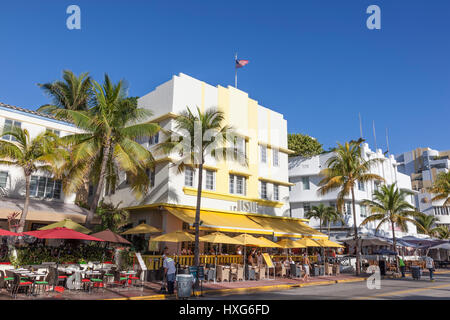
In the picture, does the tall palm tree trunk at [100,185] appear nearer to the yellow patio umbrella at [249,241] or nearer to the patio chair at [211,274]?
the patio chair at [211,274]

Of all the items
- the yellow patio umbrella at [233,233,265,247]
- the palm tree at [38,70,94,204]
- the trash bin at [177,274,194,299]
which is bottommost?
the trash bin at [177,274,194,299]

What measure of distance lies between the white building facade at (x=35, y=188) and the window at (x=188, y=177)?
6.80m

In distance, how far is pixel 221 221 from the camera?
73.7 feet

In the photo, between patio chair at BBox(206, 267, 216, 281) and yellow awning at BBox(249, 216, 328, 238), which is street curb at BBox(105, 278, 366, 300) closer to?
patio chair at BBox(206, 267, 216, 281)

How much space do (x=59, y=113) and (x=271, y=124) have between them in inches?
666

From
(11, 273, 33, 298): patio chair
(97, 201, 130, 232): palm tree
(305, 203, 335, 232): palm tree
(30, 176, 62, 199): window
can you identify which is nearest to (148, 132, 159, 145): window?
(97, 201, 130, 232): palm tree

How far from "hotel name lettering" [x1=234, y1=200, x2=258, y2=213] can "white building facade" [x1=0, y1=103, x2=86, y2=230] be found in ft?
33.8

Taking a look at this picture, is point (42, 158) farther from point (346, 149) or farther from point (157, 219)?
point (346, 149)

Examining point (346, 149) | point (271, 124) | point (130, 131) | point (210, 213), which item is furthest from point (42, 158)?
point (346, 149)

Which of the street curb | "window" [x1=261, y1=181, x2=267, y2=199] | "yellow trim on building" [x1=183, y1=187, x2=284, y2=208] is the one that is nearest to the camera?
the street curb

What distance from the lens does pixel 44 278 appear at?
43.4 ft

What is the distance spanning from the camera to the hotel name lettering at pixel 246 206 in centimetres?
2584

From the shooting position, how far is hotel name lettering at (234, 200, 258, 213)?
1017 inches

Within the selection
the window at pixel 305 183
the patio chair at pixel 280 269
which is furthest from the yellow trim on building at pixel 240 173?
the window at pixel 305 183
